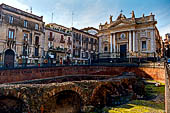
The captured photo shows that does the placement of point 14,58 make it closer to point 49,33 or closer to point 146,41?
point 49,33

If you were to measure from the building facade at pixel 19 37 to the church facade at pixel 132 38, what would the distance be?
2120cm

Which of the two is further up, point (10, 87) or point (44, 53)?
point (44, 53)

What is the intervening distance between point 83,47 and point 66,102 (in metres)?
33.2

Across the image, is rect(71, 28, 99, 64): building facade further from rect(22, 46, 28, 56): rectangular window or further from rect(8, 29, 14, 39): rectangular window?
rect(8, 29, 14, 39): rectangular window

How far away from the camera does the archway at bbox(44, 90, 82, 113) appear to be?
8.49 meters

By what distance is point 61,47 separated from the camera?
114 ft

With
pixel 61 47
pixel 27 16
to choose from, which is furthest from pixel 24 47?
pixel 61 47

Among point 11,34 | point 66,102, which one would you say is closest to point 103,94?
point 66,102

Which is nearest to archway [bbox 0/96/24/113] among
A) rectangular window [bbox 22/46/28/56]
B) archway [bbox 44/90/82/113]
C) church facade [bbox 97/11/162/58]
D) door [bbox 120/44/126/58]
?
archway [bbox 44/90/82/113]

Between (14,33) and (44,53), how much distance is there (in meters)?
8.34

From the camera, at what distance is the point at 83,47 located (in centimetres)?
4159

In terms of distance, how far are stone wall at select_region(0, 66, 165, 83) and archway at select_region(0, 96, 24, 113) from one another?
36.2 feet

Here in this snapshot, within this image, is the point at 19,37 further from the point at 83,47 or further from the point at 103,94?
the point at 103,94

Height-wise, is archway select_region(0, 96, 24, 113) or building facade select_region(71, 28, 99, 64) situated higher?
building facade select_region(71, 28, 99, 64)
